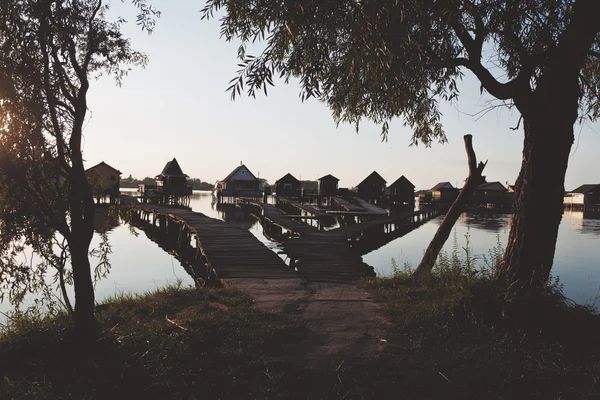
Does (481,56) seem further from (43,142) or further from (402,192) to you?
(402,192)

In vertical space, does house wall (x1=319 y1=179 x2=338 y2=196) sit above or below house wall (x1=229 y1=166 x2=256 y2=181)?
below

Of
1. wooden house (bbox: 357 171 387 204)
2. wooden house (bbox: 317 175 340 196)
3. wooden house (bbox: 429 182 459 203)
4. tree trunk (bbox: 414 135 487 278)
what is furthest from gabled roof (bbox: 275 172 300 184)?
tree trunk (bbox: 414 135 487 278)

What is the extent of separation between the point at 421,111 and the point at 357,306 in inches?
215

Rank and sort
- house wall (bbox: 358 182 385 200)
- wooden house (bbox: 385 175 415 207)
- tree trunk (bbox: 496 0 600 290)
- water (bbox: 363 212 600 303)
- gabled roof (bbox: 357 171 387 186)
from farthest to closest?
wooden house (bbox: 385 175 415 207), house wall (bbox: 358 182 385 200), gabled roof (bbox: 357 171 387 186), water (bbox: 363 212 600 303), tree trunk (bbox: 496 0 600 290)

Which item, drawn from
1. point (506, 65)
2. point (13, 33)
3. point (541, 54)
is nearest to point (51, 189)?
point (13, 33)

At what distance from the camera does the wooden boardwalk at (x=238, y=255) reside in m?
10.8

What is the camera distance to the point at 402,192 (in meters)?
73.5

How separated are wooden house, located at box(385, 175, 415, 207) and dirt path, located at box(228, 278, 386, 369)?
65.0 meters

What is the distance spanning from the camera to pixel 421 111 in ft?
34.4

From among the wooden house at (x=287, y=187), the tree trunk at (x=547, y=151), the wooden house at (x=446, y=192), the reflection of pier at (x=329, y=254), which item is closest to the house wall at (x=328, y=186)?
the wooden house at (x=287, y=187)

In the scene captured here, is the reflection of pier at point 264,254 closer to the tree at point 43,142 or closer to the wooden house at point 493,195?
the tree at point 43,142

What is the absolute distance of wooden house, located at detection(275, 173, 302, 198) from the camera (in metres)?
71.5

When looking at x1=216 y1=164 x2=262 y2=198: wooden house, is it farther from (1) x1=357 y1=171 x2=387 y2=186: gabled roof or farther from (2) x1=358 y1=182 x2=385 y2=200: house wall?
(1) x1=357 y1=171 x2=387 y2=186: gabled roof

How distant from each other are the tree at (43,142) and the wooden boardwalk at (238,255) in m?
5.25
